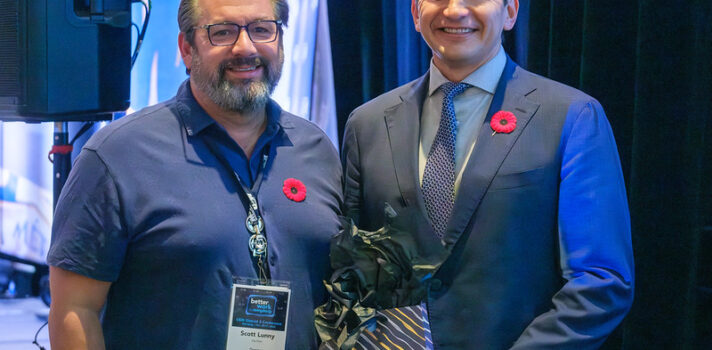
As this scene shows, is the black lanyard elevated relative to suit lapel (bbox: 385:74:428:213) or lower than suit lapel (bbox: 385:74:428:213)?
lower

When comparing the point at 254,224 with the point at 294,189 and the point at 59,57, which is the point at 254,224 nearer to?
the point at 294,189

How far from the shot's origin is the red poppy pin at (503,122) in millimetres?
1657

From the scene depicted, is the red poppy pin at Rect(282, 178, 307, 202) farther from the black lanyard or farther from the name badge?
the name badge

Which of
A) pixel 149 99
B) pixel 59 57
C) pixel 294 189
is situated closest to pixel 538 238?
pixel 294 189

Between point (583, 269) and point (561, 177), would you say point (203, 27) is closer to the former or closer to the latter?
point (561, 177)

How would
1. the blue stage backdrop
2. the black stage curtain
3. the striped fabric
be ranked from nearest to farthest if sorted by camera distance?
the striped fabric
the black stage curtain
the blue stage backdrop

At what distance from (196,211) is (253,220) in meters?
0.14

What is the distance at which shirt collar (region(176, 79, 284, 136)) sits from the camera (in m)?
1.79

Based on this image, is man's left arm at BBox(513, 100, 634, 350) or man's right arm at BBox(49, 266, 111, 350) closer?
man's left arm at BBox(513, 100, 634, 350)

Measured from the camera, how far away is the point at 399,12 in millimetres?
3768

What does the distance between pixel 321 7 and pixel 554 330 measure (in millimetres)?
3003

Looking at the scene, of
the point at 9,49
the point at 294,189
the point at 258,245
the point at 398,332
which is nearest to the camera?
the point at 398,332

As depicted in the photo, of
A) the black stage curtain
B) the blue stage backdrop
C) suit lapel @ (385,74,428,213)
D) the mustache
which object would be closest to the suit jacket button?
suit lapel @ (385,74,428,213)

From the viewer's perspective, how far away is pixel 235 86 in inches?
70.5
